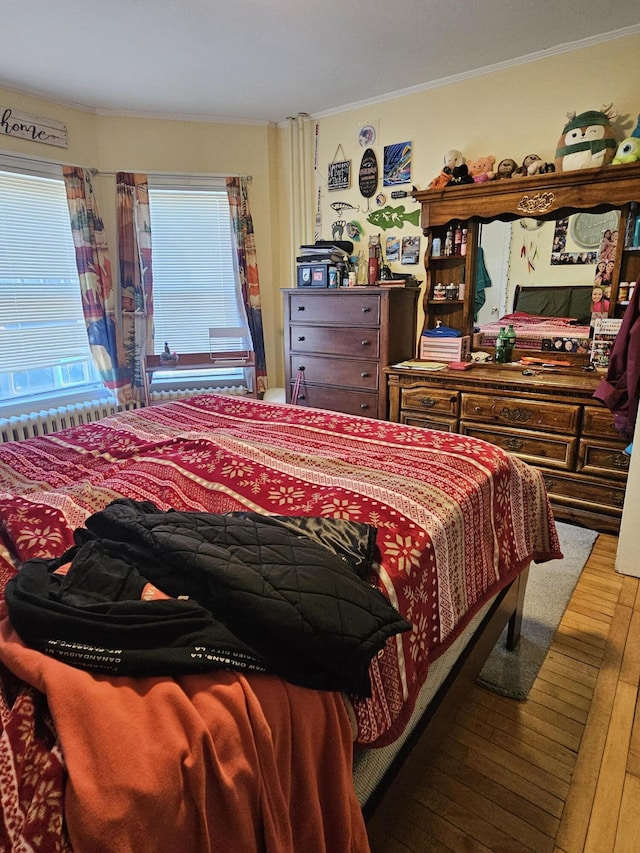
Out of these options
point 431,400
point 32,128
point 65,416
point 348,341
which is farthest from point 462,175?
point 65,416

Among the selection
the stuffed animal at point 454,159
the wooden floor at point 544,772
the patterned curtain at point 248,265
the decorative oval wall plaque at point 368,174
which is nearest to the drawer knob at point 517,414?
the wooden floor at point 544,772

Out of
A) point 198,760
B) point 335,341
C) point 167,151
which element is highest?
point 167,151

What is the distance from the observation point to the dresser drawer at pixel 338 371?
11.2ft

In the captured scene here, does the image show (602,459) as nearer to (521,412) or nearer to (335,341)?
(521,412)

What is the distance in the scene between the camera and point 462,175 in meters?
3.18

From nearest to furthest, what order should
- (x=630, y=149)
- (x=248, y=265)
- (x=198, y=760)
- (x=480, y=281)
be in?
(x=198, y=760) → (x=630, y=149) → (x=480, y=281) → (x=248, y=265)

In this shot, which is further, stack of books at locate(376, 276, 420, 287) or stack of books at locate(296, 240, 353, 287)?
stack of books at locate(296, 240, 353, 287)

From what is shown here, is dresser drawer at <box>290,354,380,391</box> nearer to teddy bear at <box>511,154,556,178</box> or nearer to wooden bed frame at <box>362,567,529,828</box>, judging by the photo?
teddy bear at <box>511,154,556,178</box>

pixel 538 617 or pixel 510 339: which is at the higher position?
pixel 510 339

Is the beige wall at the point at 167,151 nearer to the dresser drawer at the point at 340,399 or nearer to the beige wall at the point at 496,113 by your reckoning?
the beige wall at the point at 496,113

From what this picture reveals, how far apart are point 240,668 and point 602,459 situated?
8.33 ft

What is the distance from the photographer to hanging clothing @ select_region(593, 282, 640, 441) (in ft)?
7.89

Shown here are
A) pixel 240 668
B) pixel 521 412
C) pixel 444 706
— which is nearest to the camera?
pixel 240 668

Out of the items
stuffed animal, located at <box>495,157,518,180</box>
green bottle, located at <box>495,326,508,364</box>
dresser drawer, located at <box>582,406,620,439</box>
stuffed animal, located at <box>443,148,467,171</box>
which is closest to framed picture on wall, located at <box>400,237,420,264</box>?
stuffed animal, located at <box>443,148,467,171</box>
